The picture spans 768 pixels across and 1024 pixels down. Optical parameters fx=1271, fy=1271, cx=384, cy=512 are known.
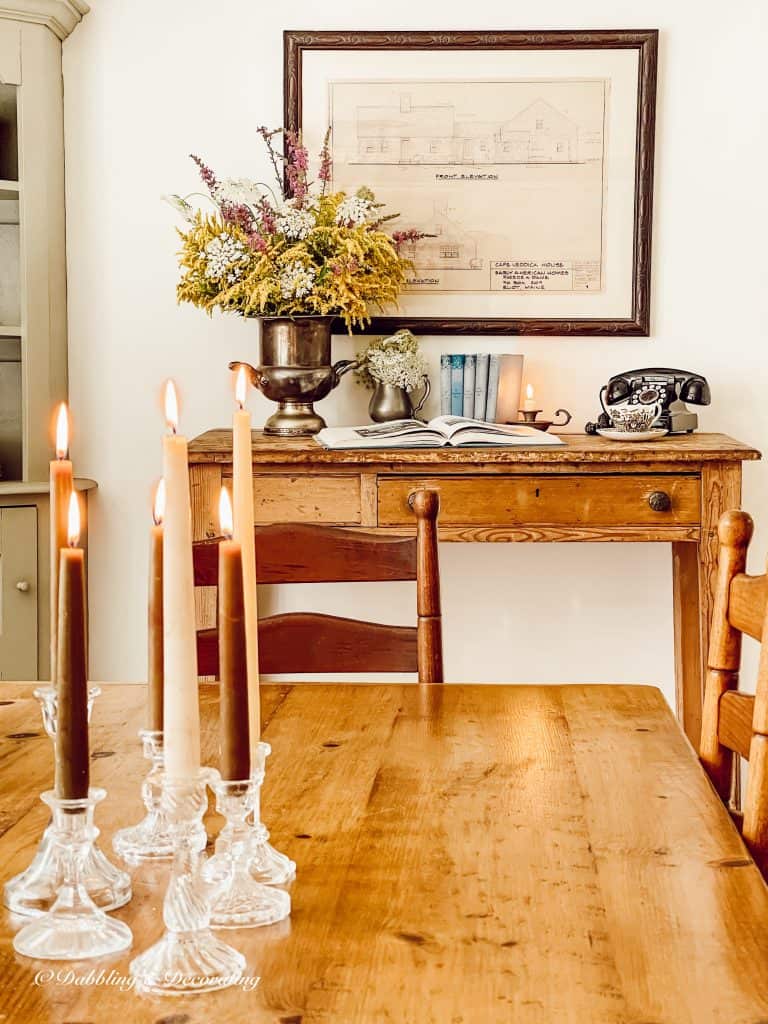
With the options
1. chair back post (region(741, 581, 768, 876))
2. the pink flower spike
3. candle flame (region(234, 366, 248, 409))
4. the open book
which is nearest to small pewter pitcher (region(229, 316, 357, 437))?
the open book

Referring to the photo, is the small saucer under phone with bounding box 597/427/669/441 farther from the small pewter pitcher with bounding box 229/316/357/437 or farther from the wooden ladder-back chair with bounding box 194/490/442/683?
the wooden ladder-back chair with bounding box 194/490/442/683

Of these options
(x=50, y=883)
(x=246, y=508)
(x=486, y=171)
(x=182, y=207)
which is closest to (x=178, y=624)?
(x=246, y=508)

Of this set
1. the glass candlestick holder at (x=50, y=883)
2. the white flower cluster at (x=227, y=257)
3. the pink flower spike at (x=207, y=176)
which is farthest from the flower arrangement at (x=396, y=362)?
the glass candlestick holder at (x=50, y=883)

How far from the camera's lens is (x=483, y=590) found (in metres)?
3.13

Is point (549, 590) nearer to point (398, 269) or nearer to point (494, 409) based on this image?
point (494, 409)

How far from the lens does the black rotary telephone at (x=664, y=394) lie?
279 cm

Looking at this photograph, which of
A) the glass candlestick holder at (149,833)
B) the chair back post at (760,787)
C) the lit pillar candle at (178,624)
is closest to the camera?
the lit pillar candle at (178,624)

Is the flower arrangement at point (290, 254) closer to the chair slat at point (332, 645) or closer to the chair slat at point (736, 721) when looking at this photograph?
the chair slat at point (332, 645)

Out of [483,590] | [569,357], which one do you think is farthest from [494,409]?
[483,590]

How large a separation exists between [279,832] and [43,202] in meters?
2.23

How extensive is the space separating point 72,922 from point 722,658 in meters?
0.85

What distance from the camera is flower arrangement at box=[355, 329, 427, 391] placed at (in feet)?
9.35

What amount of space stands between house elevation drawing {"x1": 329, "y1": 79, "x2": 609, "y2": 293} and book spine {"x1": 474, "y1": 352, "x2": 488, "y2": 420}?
0.22 m

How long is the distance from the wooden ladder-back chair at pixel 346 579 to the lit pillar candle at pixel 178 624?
2.98 feet
